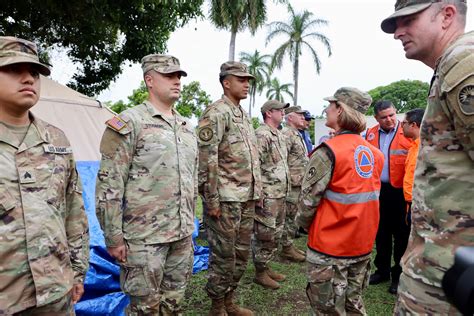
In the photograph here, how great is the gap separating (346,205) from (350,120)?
570mm

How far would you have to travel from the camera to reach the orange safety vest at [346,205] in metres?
2.29

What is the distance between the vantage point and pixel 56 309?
1.82 metres

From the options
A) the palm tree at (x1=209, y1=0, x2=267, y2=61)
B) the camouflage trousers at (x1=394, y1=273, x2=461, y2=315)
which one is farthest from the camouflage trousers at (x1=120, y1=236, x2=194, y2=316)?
the palm tree at (x1=209, y1=0, x2=267, y2=61)

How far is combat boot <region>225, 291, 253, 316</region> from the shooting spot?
133 inches

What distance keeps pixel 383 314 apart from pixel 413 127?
192 centimetres

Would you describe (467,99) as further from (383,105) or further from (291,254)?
(291,254)

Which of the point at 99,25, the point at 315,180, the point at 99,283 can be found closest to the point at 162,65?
the point at 315,180

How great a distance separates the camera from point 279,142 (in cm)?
485

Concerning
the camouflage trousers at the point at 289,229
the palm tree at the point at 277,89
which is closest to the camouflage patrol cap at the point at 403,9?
the camouflage trousers at the point at 289,229

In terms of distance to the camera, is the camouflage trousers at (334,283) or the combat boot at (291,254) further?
the combat boot at (291,254)

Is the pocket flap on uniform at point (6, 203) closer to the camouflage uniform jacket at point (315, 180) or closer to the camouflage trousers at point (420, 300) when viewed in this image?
the camouflage uniform jacket at point (315, 180)

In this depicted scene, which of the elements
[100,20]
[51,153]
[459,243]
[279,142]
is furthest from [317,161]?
[100,20]

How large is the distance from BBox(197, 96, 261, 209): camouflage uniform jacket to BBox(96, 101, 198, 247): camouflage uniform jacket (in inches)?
24.4

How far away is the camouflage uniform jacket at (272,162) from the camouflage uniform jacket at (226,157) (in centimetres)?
98
